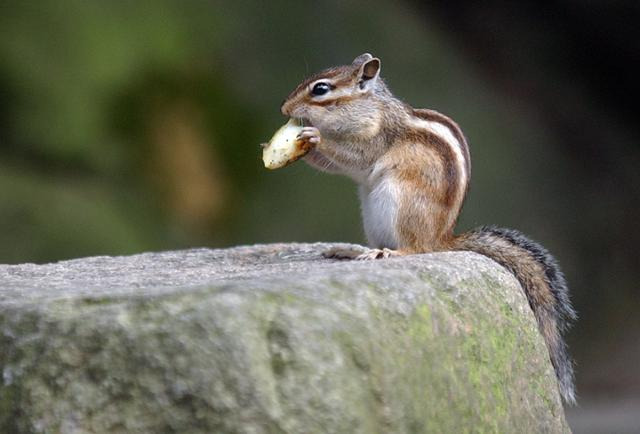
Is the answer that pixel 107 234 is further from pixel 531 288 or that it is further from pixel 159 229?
pixel 531 288

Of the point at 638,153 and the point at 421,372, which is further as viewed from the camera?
the point at 638,153

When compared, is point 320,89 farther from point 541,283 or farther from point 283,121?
point 283,121

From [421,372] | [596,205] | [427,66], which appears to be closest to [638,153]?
[596,205]

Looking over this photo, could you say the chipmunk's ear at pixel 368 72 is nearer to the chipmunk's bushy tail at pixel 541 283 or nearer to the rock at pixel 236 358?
the chipmunk's bushy tail at pixel 541 283

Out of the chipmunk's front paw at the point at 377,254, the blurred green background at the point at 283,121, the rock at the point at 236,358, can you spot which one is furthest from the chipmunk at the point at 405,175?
the blurred green background at the point at 283,121

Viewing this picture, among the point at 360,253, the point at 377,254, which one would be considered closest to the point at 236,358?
the point at 377,254
